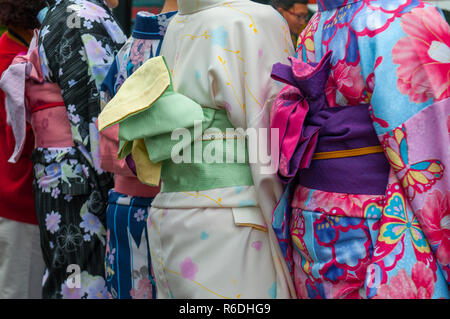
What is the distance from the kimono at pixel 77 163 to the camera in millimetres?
2775

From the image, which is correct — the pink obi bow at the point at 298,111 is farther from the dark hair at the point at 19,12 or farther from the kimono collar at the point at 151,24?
the dark hair at the point at 19,12

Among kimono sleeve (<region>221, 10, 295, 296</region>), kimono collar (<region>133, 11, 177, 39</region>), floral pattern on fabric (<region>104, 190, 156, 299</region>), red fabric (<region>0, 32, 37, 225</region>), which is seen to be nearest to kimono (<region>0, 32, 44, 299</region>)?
red fabric (<region>0, 32, 37, 225</region>)

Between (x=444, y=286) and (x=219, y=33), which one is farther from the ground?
(x=219, y=33)

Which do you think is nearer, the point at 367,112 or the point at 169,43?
the point at 367,112

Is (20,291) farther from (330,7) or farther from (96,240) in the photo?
(330,7)

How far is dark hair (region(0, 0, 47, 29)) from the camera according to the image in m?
3.44

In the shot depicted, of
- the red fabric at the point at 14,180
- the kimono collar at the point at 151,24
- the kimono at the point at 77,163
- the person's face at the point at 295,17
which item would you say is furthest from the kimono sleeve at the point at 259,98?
the red fabric at the point at 14,180

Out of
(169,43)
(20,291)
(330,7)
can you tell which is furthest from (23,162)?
(330,7)

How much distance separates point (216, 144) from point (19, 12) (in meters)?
1.98

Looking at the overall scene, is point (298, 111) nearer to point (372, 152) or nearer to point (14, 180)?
point (372, 152)

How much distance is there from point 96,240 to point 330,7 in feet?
4.99

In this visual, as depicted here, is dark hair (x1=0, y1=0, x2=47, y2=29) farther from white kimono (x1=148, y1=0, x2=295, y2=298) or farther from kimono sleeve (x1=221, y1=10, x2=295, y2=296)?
kimono sleeve (x1=221, y1=10, x2=295, y2=296)

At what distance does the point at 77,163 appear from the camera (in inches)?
112

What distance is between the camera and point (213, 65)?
78.7 inches
